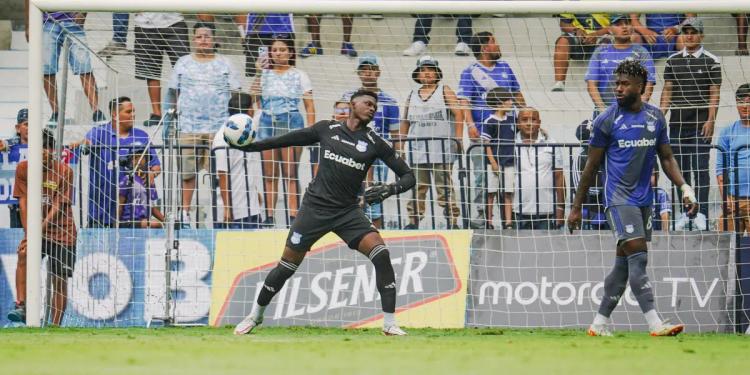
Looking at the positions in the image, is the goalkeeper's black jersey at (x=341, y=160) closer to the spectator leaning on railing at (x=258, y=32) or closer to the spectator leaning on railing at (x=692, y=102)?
the spectator leaning on railing at (x=258, y=32)

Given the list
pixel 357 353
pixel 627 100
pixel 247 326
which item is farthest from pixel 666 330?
pixel 247 326

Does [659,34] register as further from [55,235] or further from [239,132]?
[55,235]

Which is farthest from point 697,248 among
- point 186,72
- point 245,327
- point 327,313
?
point 186,72

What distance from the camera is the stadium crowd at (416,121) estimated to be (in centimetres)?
1432

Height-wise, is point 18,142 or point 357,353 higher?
point 18,142

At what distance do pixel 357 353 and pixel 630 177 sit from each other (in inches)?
136

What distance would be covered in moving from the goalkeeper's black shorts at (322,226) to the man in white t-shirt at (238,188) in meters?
3.58

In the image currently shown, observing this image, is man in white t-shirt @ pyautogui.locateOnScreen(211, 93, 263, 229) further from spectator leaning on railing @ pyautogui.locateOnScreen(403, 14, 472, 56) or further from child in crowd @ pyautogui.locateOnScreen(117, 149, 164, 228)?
spectator leaning on railing @ pyautogui.locateOnScreen(403, 14, 472, 56)

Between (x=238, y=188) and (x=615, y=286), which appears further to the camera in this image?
(x=238, y=188)

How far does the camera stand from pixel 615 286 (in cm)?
1080

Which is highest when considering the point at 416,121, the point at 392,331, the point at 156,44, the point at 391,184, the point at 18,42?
the point at 18,42

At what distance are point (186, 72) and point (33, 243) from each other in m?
3.21

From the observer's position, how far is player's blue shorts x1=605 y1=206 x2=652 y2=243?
10.6m

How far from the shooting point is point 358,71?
15.1m
